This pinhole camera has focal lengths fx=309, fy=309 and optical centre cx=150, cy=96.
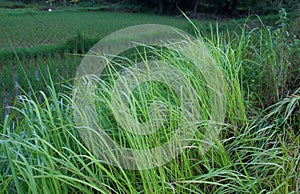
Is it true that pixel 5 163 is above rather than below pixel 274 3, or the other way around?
below

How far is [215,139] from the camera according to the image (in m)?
1.29

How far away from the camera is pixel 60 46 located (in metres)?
5.60

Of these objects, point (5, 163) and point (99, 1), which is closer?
point (5, 163)

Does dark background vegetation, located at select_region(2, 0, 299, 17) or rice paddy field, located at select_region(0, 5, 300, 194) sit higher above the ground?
dark background vegetation, located at select_region(2, 0, 299, 17)

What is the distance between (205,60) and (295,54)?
2.70 feet

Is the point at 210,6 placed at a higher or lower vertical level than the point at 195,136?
higher

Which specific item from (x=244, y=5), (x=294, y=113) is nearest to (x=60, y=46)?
(x=294, y=113)

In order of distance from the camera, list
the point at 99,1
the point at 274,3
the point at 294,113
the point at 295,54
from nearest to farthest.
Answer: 1. the point at 294,113
2. the point at 295,54
3. the point at 274,3
4. the point at 99,1

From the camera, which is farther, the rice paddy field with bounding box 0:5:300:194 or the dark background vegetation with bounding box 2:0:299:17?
the dark background vegetation with bounding box 2:0:299:17

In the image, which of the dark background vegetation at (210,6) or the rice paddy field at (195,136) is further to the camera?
the dark background vegetation at (210,6)

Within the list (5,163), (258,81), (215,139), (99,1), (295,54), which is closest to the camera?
(5,163)

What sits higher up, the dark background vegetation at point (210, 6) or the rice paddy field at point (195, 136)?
the dark background vegetation at point (210, 6)

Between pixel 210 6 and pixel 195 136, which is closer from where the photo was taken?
pixel 195 136

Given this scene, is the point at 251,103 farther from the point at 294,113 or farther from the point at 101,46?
the point at 101,46
